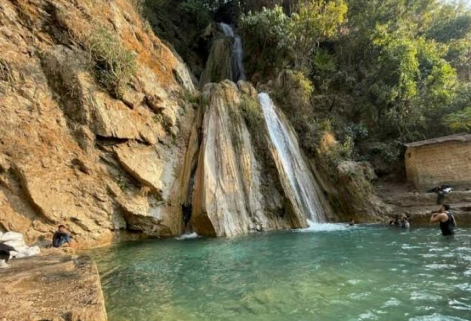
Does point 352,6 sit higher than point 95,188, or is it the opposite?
point 352,6

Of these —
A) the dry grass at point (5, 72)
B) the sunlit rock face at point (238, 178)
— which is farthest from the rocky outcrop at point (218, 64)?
the dry grass at point (5, 72)

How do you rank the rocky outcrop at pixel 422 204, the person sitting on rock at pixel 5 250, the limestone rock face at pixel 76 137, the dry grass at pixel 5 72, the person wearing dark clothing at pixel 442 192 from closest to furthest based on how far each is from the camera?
the person sitting on rock at pixel 5 250
the limestone rock face at pixel 76 137
the dry grass at pixel 5 72
the rocky outcrop at pixel 422 204
the person wearing dark clothing at pixel 442 192

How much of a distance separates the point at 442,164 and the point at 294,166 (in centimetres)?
770

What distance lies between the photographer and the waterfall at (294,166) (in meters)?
16.3

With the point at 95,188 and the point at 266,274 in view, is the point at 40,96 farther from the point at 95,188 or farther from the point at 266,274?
the point at 266,274

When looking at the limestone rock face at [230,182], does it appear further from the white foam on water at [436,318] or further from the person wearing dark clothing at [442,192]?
the white foam on water at [436,318]

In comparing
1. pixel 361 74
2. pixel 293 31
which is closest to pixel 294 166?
pixel 293 31

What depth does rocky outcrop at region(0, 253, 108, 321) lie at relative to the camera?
390 cm

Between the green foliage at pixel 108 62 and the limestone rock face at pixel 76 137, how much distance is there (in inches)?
11.3

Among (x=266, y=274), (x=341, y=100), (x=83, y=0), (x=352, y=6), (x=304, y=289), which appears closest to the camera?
(x=304, y=289)

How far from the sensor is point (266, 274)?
7.73 metres

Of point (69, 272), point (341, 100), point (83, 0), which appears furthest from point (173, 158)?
point (341, 100)

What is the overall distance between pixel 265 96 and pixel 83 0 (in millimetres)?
10406

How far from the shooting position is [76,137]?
13211 mm
